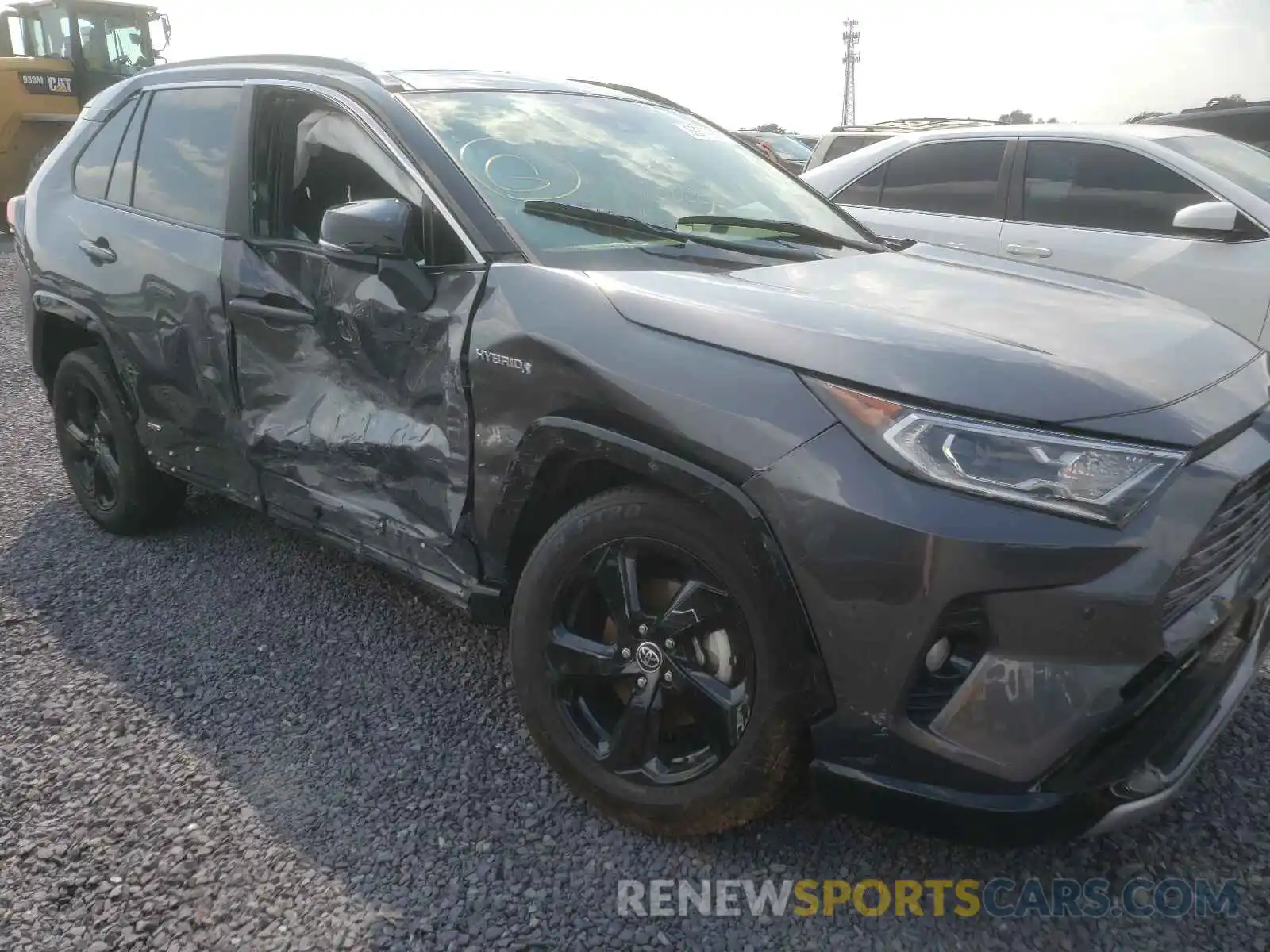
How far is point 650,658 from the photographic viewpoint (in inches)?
90.6

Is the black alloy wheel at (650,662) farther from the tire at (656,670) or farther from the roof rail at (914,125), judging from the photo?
the roof rail at (914,125)

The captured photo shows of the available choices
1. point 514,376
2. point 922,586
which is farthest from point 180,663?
point 922,586

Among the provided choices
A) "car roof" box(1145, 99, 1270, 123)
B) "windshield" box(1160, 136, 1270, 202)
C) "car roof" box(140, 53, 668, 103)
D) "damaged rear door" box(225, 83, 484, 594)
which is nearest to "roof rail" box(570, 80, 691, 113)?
"car roof" box(140, 53, 668, 103)

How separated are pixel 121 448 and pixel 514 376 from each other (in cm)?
237

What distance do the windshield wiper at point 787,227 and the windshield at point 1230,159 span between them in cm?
335

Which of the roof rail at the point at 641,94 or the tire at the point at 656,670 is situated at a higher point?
the roof rail at the point at 641,94

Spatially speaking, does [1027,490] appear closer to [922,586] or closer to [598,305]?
[922,586]

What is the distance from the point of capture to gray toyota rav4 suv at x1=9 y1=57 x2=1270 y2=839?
1.87 metres

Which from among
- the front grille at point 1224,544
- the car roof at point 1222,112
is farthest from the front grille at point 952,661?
the car roof at point 1222,112

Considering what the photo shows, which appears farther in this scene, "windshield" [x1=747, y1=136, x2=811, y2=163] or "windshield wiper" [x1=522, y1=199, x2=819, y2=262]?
"windshield" [x1=747, y1=136, x2=811, y2=163]

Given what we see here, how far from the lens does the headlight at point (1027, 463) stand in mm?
1844

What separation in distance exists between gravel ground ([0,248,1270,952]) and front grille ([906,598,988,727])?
1.86 feet

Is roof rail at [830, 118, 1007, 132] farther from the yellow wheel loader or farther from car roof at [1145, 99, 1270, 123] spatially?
the yellow wheel loader

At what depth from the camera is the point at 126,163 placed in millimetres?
3980
